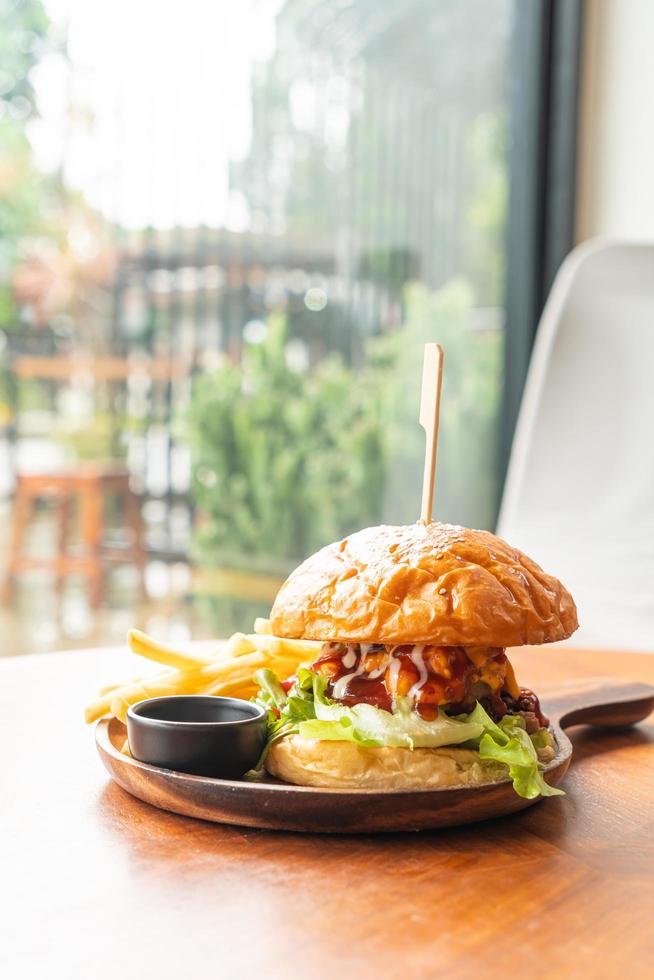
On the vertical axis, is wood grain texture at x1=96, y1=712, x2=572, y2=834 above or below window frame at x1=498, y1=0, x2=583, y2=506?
below

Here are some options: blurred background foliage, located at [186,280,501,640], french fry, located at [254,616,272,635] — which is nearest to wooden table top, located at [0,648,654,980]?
french fry, located at [254,616,272,635]

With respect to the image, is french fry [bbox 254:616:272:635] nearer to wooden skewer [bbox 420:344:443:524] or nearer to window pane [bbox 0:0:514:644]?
wooden skewer [bbox 420:344:443:524]

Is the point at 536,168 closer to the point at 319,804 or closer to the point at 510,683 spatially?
the point at 510,683

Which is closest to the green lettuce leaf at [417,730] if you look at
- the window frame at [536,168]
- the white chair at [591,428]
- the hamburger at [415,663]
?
the hamburger at [415,663]

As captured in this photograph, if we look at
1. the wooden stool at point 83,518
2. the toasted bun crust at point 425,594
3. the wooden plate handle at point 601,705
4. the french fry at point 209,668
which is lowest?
the wooden stool at point 83,518

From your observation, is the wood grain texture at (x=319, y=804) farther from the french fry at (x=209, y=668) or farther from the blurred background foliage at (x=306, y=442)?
the blurred background foliage at (x=306, y=442)

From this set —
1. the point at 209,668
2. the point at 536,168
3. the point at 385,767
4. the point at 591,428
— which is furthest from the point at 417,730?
the point at 536,168
